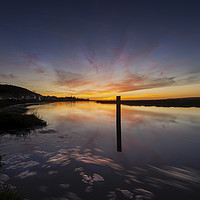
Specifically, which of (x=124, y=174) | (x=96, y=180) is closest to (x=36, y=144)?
(x=96, y=180)

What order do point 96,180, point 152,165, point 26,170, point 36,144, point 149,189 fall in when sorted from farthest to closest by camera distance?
point 36,144, point 152,165, point 26,170, point 96,180, point 149,189

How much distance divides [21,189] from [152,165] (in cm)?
575

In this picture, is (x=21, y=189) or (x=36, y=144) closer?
(x=21, y=189)

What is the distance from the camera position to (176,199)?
3.60m

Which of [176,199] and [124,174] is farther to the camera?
[124,174]

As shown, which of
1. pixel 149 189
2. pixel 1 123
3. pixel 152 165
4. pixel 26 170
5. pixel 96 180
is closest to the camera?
pixel 149 189

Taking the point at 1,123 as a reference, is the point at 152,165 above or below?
below

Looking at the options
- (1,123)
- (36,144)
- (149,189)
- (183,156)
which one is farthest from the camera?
(1,123)

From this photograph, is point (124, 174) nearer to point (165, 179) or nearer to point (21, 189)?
point (165, 179)

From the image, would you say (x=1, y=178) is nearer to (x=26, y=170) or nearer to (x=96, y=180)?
(x=26, y=170)

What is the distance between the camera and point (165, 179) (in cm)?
459

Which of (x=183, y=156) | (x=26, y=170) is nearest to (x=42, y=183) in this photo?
(x=26, y=170)

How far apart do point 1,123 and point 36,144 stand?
693 centimetres

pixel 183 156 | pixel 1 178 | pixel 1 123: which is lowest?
pixel 183 156
